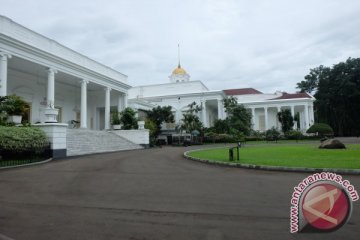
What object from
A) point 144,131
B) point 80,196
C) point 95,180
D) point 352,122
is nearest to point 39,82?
point 144,131

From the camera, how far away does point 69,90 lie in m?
29.3

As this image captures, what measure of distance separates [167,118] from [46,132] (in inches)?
850

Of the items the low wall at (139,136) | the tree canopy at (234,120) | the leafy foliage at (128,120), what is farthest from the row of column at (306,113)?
the low wall at (139,136)

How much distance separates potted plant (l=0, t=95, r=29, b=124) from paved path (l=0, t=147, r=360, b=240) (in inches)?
314

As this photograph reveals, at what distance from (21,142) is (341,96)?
48033mm

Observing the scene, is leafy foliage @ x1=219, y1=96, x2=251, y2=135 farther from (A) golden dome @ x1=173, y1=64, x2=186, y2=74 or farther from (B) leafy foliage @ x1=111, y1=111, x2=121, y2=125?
(A) golden dome @ x1=173, y1=64, x2=186, y2=74

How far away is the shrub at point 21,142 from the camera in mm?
12219

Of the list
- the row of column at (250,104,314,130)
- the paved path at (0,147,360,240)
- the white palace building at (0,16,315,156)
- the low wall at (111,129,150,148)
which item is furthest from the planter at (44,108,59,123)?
the row of column at (250,104,314,130)

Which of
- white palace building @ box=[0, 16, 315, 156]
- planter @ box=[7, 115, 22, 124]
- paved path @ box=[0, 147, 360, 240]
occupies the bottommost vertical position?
paved path @ box=[0, 147, 360, 240]

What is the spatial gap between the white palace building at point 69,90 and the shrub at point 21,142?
2.60 ft

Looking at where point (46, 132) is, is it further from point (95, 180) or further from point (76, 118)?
point (76, 118)

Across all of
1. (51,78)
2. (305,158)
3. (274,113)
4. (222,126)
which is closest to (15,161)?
(51,78)

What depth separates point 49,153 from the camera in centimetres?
1426

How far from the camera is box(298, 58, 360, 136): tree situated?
45969mm
